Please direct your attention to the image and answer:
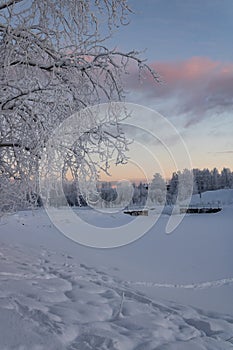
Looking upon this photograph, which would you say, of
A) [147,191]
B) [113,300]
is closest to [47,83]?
[113,300]

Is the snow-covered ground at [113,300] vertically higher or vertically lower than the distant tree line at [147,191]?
lower

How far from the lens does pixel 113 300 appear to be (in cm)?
507

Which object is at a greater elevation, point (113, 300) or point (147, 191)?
point (147, 191)

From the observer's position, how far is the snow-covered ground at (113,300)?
354 centimetres

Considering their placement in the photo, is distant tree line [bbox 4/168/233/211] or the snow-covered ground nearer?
the snow-covered ground

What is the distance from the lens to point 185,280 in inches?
304

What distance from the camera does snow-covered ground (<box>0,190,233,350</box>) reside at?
3.54m

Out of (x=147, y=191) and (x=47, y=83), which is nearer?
(x=47, y=83)

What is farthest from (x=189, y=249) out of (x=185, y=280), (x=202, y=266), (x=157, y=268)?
(x=185, y=280)

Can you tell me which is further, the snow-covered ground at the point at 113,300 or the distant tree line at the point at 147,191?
the distant tree line at the point at 147,191

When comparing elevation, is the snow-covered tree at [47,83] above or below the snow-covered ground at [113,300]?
above

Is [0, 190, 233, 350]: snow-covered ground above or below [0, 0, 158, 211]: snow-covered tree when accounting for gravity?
below

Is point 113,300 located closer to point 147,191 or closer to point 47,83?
point 47,83

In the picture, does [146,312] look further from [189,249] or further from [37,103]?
[189,249]
